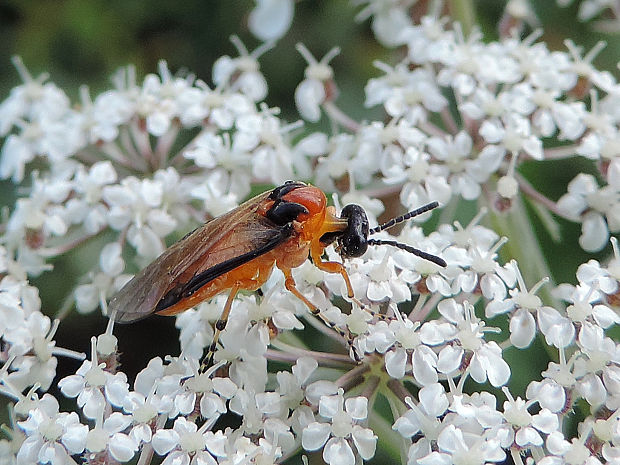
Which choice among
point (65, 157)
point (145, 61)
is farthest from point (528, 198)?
point (145, 61)

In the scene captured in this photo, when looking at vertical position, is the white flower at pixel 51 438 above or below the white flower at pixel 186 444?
above

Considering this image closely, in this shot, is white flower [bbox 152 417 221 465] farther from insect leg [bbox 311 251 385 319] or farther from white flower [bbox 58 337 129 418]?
insect leg [bbox 311 251 385 319]

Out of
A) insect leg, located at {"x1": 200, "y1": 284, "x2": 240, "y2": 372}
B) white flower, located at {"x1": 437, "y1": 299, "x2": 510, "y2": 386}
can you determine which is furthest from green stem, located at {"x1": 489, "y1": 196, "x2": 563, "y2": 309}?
insect leg, located at {"x1": 200, "y1": 284, "x2": 240, "y2": 372}

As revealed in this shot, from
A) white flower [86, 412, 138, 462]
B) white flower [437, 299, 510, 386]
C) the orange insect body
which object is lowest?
white flower [437, 299, 510, 386]

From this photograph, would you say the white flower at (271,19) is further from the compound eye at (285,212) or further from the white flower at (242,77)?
the compound eye at (285,212)

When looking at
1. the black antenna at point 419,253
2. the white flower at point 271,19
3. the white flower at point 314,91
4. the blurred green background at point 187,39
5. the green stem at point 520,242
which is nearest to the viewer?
the black antenna at point 419,253

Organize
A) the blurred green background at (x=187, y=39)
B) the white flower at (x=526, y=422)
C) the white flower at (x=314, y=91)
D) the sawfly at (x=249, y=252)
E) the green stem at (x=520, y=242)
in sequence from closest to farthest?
the white flower at (x=526, y=422)
the sawfly at (x=249, y=252)
the green stem at (x=520, y=242)
the white flower at (x=314, y=91)
the blurred green background at (x=187, y=39)

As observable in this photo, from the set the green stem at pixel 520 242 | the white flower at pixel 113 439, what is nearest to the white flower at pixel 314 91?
the green stem at pixel 520 242

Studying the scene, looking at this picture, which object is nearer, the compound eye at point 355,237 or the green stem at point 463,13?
the compound eye at point 355,237
